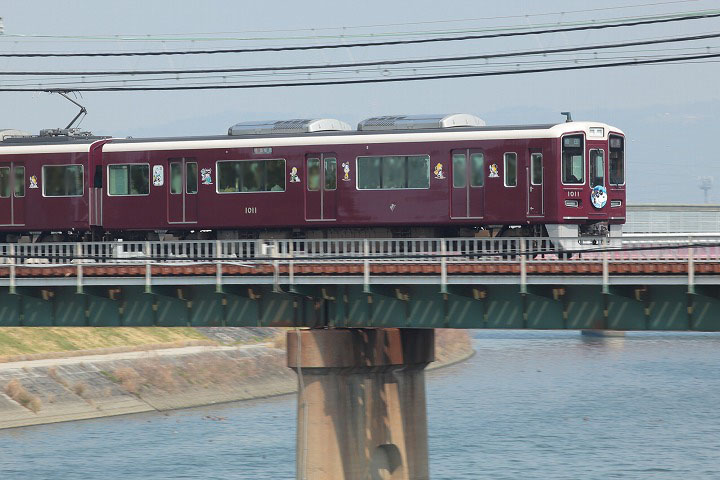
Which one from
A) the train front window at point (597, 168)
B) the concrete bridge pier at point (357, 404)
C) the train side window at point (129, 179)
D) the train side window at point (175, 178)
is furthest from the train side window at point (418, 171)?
the train side window at point (129, 179)

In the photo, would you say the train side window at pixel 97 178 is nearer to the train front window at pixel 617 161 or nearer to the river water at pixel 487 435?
the river water at pixel 487 435

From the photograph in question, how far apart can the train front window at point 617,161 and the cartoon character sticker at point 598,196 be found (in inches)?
26.7

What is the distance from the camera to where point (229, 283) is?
4006cm

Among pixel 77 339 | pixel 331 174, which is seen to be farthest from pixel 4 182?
pixel 77 339

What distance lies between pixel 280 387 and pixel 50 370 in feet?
63.4

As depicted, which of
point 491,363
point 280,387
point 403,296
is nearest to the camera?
point 403,296

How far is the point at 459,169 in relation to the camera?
1722 inches

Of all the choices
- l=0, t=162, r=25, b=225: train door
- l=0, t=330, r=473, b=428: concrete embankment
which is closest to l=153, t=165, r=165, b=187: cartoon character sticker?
l=0, t=162, r=25, b=225: train door

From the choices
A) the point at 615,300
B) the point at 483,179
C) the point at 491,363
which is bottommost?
the point at 491,363

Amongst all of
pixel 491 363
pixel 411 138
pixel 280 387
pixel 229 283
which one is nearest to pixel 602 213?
pixel 411 138

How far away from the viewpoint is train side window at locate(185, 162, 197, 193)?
155 feet

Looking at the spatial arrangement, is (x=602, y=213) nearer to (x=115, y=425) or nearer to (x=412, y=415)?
(x=412, y=415)

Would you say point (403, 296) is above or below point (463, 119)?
below

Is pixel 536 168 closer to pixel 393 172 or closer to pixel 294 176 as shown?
pixel 393 172
